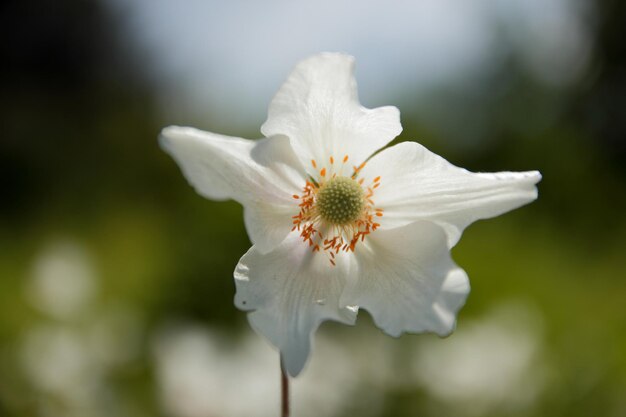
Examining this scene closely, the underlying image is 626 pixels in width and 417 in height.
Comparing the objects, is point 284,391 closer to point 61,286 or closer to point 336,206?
point 336,206

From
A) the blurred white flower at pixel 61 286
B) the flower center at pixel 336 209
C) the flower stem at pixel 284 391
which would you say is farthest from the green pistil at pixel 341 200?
the blurred white flower at pixel 61 286

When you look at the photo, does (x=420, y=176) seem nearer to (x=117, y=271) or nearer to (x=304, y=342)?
(x=304, y=342)

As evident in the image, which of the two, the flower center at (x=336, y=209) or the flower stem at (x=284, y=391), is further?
the flower center at (x=336, y=209)

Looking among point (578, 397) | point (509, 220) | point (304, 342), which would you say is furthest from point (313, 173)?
point (509, 220)

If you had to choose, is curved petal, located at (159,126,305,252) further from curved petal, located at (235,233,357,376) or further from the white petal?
the white petal

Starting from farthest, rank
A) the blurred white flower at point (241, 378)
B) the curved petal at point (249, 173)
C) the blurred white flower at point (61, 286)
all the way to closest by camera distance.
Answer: the blurred white flower at point (61, 286) → the blurred white flower at point (241, 378) → the curved petal at point (249, 173)

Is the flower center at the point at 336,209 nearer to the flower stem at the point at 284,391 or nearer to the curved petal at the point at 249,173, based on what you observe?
the curved petal at the point at 249,173

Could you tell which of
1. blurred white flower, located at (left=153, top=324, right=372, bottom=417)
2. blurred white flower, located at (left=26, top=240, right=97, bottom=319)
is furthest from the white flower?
blurred white flower, located at (left=26, top=240, right=97, bottom=319)
